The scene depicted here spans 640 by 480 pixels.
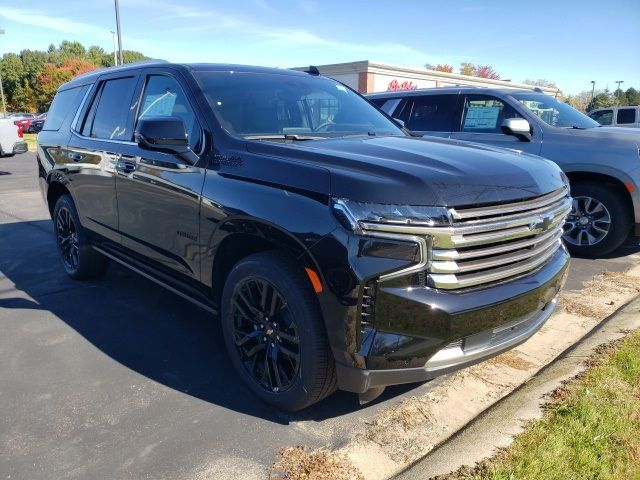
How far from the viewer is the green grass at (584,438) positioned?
235 centimetres

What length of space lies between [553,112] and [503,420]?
16.4 ft

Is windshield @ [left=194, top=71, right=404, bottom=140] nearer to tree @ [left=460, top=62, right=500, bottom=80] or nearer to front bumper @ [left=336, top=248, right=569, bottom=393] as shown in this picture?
front bumper @ [left=336, top=248, right=569, bottom=393]

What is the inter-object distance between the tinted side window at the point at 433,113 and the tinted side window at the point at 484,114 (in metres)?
0.22

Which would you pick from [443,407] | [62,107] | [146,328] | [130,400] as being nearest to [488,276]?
[443,407]

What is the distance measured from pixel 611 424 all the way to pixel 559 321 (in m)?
1.62

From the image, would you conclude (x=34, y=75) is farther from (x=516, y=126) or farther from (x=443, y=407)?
(x=443, y=407)

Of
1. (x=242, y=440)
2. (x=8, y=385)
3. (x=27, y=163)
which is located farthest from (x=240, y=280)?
(x=27, y=163)

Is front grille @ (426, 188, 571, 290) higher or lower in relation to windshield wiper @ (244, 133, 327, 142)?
lower

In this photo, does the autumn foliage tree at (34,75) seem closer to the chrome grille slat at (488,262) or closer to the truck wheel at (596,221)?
the truck wheel at (596,221)

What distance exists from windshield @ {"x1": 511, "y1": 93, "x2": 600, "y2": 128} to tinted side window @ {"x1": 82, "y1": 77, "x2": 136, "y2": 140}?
475 cm

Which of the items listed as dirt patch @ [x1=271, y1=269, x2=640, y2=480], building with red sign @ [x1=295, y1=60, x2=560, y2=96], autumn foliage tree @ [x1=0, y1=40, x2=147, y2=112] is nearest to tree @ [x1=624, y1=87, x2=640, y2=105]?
building with red sign @ [x1=295, y1=60, x2=560, y2=96]

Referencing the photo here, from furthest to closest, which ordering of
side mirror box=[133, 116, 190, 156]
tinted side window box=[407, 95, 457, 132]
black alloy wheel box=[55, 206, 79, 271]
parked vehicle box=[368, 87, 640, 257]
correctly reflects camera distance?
tinted side window box=[407, 95, 457, 132]
parked vehicle box=[368, 87, 640, 257]
black alloy wheel box=[55, 206, 79, 271]
side mirror box=[133, 116, 190, 156]

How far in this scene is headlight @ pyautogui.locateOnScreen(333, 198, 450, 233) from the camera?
231 cm

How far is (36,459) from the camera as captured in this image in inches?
101
